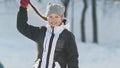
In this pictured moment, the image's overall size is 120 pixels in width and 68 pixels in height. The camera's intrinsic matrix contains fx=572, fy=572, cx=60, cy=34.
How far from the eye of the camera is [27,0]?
4648mm

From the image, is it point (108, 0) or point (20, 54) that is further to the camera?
point (108, 0)

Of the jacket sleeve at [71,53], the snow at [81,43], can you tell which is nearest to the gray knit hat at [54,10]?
the jacket sleeve at [71,53]

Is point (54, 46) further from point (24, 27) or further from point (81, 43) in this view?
point (81, 43)

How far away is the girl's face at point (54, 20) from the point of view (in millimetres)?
4535

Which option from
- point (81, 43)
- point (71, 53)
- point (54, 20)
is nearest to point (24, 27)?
point (54, 20)

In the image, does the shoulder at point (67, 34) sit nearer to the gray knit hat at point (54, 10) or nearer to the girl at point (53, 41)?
the girl at point (53, 41)

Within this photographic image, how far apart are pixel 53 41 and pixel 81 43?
19925mm

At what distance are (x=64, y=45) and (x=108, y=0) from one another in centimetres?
2828

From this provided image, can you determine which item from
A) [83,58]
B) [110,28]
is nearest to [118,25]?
[110,28]

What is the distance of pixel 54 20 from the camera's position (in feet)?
14.9

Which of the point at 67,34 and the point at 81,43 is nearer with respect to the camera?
the point at 67,34

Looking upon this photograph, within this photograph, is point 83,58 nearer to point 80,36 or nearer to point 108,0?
point 80,36

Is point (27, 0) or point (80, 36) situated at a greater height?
point (27, 0)

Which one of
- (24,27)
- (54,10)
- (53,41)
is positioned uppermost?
(54,10)
